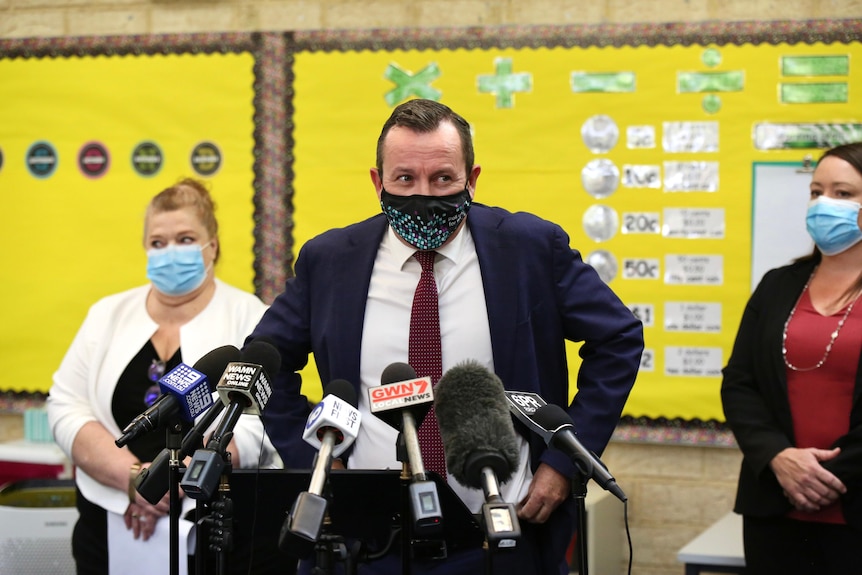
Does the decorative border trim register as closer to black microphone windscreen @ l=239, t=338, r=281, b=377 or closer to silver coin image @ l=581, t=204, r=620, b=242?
silver coin image @ l=581, t=204, r=620, b=242

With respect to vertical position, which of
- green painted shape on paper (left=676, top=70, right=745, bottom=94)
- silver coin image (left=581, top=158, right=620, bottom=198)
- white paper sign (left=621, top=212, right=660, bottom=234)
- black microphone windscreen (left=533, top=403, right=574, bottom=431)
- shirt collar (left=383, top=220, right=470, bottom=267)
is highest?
green painted shape on paper (left=676, top=70, right=745, bottom=94)

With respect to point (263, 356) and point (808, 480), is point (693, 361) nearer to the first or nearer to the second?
point (808, 480)

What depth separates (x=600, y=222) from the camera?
3973mm

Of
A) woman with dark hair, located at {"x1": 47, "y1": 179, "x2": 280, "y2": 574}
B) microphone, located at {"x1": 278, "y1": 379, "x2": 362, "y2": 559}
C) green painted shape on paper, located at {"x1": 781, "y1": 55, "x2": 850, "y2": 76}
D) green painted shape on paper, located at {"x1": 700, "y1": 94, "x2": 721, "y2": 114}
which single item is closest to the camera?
microphone, located at {"x1": 278, "y1": 379, "x2": 362, "y2": 559}

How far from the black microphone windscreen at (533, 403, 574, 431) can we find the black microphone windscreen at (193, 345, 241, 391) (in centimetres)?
56

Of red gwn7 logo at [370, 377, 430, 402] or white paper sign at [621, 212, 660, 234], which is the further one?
white paper sign at [621, 212, 660, 234]

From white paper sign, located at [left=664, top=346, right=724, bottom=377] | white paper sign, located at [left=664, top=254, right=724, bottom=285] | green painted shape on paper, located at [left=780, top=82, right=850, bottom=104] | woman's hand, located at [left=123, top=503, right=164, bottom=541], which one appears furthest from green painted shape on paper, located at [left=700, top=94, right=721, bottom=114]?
woman's hand, located at [left=123, top=503, right=164, bottom=541]

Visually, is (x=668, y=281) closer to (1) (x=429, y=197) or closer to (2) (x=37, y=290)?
(1) (x=429, y=197)

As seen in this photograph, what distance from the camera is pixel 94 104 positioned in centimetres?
438

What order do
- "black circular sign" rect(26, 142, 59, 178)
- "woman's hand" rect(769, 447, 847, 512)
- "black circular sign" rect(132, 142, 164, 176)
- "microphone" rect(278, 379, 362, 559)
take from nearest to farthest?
"microphone" rect(278, 379, 362, 559)
"woman's hand" rect(769, 447, 847, 512)
"black circular sign" rect(132, 142, 164, 176)
"black circular sign" rect(26, 142, 59, 178)

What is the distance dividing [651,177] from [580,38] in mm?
616

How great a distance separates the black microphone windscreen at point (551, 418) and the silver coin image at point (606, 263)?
7.79ft

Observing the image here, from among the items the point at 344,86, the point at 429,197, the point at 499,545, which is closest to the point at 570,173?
the point at 344,86

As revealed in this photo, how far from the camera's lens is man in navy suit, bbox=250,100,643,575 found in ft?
6.64
